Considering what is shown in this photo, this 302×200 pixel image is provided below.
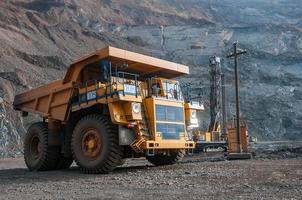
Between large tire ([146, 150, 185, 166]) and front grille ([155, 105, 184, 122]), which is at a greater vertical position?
front grille ([155, 105, 184, 122])

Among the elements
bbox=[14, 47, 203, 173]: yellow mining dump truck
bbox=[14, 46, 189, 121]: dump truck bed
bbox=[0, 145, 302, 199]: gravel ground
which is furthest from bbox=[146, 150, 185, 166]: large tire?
bbox=[0, 145, 302, 199]: gravel ground

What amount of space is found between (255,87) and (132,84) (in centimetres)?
4319

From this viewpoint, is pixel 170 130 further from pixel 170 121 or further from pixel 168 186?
pixel 168 186

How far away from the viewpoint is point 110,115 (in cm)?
1125

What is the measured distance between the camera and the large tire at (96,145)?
36.5 ft

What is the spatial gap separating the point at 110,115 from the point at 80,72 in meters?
1.91

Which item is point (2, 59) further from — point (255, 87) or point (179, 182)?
point (179, 182)

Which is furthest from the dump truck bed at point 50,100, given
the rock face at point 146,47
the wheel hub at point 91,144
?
the rock face at point 146,47

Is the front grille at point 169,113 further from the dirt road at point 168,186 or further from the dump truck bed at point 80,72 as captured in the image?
the dirt road at point 168,186

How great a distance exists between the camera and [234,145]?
19312 millimetres

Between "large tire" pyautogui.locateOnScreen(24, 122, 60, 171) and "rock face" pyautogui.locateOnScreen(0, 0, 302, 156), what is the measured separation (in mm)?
13379

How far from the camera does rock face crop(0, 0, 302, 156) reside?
41.8 m

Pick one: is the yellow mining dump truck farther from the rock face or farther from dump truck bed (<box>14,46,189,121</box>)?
the rock face

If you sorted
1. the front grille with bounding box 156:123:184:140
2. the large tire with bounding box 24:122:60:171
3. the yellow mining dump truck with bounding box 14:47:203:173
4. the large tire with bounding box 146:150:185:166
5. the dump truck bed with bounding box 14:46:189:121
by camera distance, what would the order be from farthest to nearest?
1. the large tire with bounding box 146:150:185:166
2. the large tire with bounding box 24:122:60:171
3. the dump truck bed with bounding box 14:46:189:121
4. the front grille with bounding box 156:123:184:140
5. the yellow mining dump truck with bounding box 14:47:203:173
